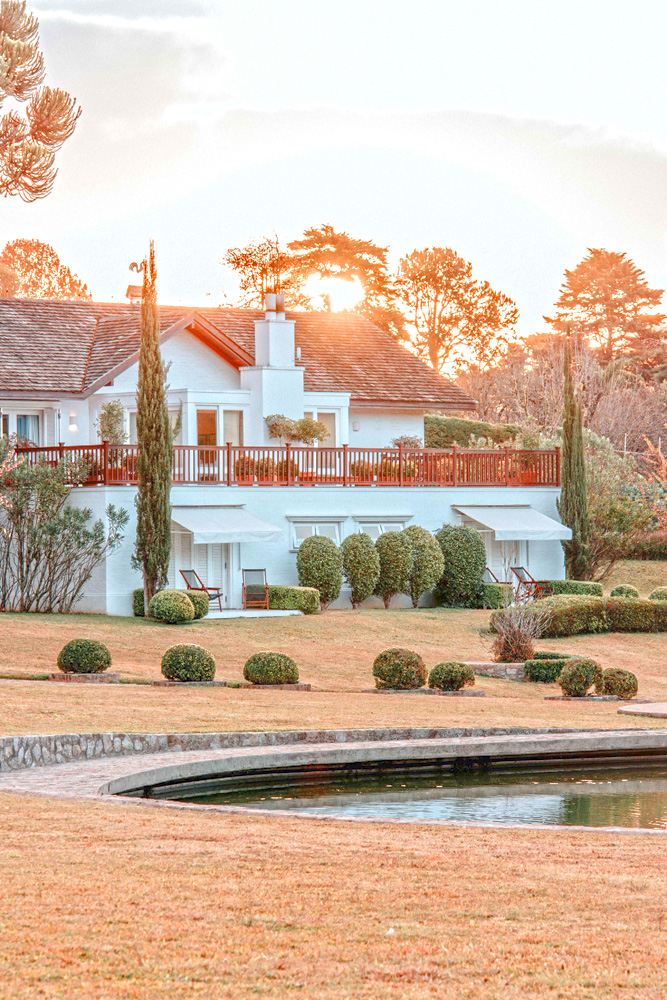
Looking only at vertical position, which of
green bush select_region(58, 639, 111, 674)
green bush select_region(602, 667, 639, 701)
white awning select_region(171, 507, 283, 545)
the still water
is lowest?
the still water

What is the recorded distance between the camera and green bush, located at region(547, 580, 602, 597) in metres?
37.3

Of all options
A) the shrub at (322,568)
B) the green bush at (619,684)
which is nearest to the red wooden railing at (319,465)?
the shrub at (322,568)

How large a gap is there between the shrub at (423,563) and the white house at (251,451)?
167 centimetres

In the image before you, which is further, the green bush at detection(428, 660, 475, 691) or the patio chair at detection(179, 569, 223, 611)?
the patio chair at detection(179, 569, 223, 611)

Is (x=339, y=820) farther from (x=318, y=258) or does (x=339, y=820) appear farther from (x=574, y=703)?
(x=318, y=258)

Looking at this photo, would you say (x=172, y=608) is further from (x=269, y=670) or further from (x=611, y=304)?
(x=611, y=304)

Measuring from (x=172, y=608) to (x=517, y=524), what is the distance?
12130 mm

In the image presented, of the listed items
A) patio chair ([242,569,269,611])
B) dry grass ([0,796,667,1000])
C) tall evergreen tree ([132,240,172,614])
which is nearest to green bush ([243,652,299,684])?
tall evergreen tree ([132,240,172,614])

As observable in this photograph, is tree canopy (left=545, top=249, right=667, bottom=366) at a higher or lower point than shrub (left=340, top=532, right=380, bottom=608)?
higher

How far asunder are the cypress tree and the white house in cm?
50

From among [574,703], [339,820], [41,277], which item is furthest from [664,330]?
[339,820]

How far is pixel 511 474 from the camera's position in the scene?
4025 centimetres

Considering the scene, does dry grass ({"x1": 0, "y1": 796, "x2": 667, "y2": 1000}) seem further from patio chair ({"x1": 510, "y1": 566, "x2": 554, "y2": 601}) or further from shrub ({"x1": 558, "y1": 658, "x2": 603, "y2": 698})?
patio chair ({"x1": 510, "y1": 566, "x2": 554, "y2": 601})

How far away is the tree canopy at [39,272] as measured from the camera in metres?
89.9
